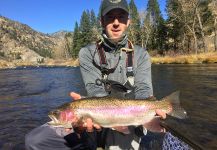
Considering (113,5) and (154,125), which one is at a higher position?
(113,5)

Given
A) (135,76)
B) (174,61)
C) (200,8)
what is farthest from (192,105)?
(200,8)

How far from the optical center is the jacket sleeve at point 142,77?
4680 mm

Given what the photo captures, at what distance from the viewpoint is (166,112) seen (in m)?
4.12

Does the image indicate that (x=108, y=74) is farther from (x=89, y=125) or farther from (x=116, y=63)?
(x=89, y=125)

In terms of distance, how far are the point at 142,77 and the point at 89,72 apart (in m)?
0.81

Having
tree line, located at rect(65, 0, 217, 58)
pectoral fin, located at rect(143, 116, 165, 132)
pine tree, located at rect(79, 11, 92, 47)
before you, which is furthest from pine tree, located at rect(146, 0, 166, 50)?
pectoral fin, located at rect(143, 116, 165, 132)

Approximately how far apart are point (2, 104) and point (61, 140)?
12260 millimetres

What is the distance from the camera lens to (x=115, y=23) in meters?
4.70

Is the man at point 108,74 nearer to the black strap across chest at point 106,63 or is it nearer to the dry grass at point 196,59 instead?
the black strap across chest at point 106,63

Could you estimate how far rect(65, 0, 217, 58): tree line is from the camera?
50688 mm

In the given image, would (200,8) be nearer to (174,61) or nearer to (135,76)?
(174,61)

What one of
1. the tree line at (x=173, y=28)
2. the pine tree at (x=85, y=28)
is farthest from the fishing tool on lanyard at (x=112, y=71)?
the pine tree at (x=85, y=28)

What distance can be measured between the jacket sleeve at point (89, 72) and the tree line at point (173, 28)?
35.9 m

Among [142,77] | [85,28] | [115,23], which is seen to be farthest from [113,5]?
[85,28]
